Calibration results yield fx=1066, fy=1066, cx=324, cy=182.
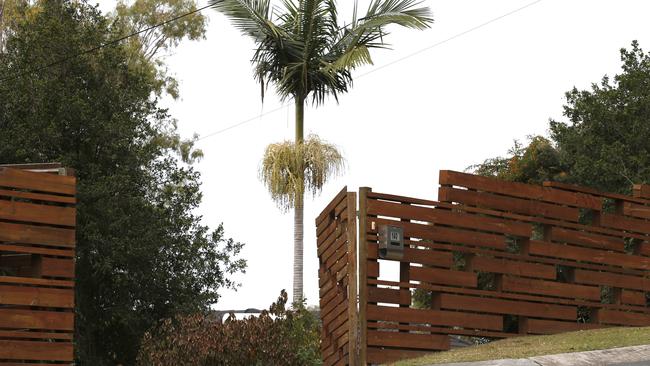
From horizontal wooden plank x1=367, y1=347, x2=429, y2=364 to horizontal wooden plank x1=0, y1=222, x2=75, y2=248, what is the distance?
15.2 feet

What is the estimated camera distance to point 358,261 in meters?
14.3

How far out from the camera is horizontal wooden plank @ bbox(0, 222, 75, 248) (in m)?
14.5

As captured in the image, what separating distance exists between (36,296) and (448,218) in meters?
5.87

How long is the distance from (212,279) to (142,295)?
2.10m

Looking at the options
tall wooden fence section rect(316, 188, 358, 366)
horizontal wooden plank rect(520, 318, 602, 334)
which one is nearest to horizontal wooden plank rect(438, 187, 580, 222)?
tall wooden fence section rect(316, 188, 358, 366)

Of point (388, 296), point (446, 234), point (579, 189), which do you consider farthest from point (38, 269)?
point (579, 189)

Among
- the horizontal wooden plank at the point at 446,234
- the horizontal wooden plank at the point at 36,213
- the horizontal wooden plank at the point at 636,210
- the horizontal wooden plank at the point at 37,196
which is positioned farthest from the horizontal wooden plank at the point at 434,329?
the horizontal wooden plank at the point at 37,196

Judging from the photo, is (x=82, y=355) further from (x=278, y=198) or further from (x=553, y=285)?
(x=553, y=285)

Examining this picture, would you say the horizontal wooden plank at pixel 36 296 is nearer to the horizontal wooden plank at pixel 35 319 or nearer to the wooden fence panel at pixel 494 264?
the horizontal wooden plank at pixel 35 319

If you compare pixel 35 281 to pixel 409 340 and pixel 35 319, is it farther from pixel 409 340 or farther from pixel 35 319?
pixel 409 340

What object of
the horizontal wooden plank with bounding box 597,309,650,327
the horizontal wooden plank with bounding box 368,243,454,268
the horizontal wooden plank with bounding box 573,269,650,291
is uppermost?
the horizontal wooden plank with bounding box 368,243,454,268

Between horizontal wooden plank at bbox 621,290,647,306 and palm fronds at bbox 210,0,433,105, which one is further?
palm fronds at bbox 210,0,433,105

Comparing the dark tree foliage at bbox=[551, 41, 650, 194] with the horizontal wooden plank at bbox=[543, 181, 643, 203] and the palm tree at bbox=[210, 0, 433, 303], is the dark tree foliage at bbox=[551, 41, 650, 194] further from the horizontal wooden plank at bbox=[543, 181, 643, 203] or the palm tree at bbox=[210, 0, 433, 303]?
the horizontal wooden plank at bbox=[543, 181, 643, 203]

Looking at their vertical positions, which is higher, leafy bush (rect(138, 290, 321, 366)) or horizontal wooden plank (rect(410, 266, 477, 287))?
horizontal wooden plank (rect(410, 266, 477, 287))
